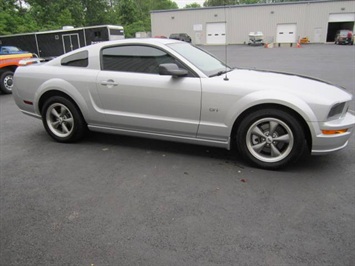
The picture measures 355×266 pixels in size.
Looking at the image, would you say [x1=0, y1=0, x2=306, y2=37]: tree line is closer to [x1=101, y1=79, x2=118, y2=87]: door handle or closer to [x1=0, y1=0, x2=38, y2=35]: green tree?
[x1=0, y1=0, x2=38, y2=35]: green tree

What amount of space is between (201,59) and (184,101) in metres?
0.86

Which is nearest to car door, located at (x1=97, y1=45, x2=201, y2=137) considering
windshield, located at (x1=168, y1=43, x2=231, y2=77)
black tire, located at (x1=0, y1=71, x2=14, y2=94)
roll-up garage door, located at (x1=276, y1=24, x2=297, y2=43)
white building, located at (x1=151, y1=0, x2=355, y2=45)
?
windshield, located at (x1=168, y1=43, x2=231, y2=77)

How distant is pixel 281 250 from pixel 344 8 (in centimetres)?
4584

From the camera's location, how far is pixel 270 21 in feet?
139

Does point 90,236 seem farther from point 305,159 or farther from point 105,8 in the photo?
point 105,8

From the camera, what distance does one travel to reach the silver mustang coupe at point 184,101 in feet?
12.0

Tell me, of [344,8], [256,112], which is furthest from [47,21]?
[256,112]

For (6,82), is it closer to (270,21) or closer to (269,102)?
(269,102)

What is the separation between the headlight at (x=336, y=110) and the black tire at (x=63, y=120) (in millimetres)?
3352

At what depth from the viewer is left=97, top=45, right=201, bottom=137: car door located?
4008 mm

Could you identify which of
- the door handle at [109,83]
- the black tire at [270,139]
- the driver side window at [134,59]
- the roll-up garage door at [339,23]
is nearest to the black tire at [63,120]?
the door handle at [109,83]

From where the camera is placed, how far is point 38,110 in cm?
502

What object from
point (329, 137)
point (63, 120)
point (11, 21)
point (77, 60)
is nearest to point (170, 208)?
point (329, 137)

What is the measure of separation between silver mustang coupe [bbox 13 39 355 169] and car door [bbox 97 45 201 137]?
13 millimetres
